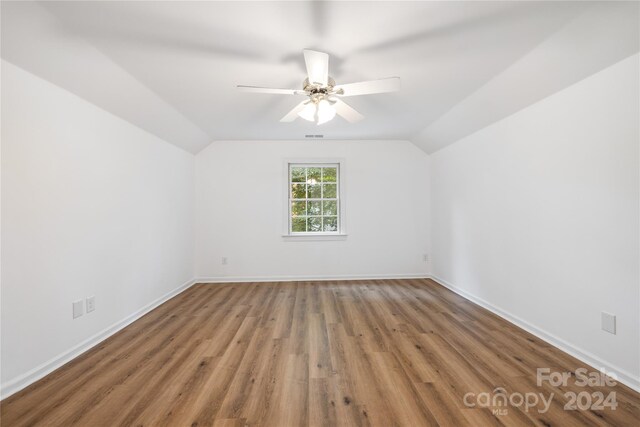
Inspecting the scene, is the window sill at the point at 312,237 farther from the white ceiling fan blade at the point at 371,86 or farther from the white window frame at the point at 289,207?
the white ceiling fan blade at the point at 371,86

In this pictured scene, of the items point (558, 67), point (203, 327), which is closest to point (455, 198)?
point (558, 67)

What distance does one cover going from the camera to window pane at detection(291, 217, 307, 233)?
14.9 ft

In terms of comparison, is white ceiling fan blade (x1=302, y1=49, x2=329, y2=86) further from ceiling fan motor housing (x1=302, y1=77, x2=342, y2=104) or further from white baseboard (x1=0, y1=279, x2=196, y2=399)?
white baseboard (x1=0, y1=279, x2=196, y2=399)

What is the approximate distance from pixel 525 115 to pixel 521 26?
41.5 inches

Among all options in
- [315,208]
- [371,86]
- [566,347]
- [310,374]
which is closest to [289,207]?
[315,208]

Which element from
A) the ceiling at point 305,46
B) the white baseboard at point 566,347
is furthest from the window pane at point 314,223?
the white baseboard at point 566,347

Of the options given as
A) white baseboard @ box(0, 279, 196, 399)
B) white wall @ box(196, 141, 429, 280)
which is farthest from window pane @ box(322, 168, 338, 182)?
white baseboard @ box(0, 279, 196, 399)

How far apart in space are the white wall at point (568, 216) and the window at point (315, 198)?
218cm

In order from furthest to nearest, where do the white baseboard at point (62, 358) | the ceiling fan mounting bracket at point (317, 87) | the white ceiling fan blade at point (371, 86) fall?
the ceiling fan mounting bracket at point (317, 87)
the white ceiling fan blade at point (371, 86)
the white baseboard at point (62, 358)

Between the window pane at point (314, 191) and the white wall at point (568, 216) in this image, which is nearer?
the white wall at point (568, 216)

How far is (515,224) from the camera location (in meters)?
2.60

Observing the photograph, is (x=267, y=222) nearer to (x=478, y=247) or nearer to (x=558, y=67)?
(x=478, y=247)

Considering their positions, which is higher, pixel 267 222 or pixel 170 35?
pixel 170 35

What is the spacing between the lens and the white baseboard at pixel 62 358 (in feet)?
5.32
